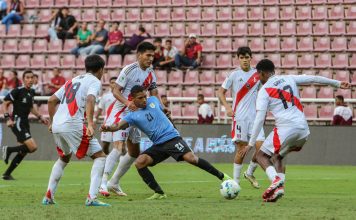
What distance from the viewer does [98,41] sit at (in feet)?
106

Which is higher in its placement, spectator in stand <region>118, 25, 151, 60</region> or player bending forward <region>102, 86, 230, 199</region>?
spectator in stand <region>118, 25, 151, 60</region>

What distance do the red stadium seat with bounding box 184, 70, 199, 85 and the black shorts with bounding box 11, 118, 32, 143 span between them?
34.7 feet

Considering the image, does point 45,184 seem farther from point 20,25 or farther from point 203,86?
point 20,25

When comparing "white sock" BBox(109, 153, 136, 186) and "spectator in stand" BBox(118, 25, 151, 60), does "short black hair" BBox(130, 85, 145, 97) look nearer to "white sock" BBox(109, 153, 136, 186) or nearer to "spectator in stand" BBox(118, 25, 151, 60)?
"white sock" BBox(109, 153, 136, 186)

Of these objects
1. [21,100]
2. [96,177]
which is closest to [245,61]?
[96,177]

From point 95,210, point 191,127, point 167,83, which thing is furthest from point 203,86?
point 95,210

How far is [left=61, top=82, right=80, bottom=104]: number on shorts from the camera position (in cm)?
1262

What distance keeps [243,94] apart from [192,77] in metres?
13.9

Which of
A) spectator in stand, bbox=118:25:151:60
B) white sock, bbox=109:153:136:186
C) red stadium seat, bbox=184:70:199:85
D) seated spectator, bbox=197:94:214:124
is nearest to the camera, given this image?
white sock, bbox=109:153:136:186

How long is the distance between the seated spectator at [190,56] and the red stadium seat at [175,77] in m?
0.23

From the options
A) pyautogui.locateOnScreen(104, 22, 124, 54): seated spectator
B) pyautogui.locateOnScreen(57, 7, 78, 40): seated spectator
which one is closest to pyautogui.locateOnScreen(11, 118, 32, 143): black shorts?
pyautogui.locateOnScreen(104, 22, 124, 54): seated spectator

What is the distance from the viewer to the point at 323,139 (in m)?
25.4

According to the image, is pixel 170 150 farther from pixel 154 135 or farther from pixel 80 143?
pixel 80 143

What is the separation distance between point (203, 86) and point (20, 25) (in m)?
8.65
